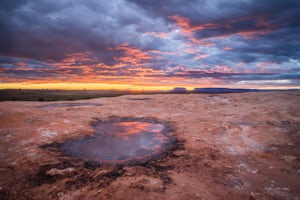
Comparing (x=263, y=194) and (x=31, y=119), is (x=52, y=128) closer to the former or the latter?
(x=31, y=119)

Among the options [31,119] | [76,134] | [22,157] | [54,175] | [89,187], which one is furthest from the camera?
[31,119]

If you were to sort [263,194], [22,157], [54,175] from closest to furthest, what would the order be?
[263,194] → [54,175] → [22,157]

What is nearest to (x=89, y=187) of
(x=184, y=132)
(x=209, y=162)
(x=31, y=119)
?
(x=209, y=162)

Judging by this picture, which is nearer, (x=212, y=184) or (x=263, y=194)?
(x=263, y=194)

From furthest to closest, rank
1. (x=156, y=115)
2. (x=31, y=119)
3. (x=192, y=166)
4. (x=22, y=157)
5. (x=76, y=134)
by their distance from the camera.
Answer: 1. (x=156, y=115)
2. (x=31, y=119)
3. (x=76, y=134)
4. (x=22, y=157)
5. (x=192, y=166)

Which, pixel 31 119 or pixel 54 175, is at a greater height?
pixel 31 119

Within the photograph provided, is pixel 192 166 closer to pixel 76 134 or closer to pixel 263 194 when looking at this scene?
pixel 263 194

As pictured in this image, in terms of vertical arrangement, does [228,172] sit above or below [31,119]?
below

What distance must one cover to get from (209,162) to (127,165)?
1.71 meters

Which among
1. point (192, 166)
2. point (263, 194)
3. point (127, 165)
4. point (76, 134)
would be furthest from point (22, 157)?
point (263, 194)

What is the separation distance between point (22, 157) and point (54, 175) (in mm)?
1207

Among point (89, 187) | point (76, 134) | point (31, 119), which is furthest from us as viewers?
point (31, 119)

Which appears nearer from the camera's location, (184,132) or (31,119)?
(184,132)

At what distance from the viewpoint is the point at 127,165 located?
3.55 metres
